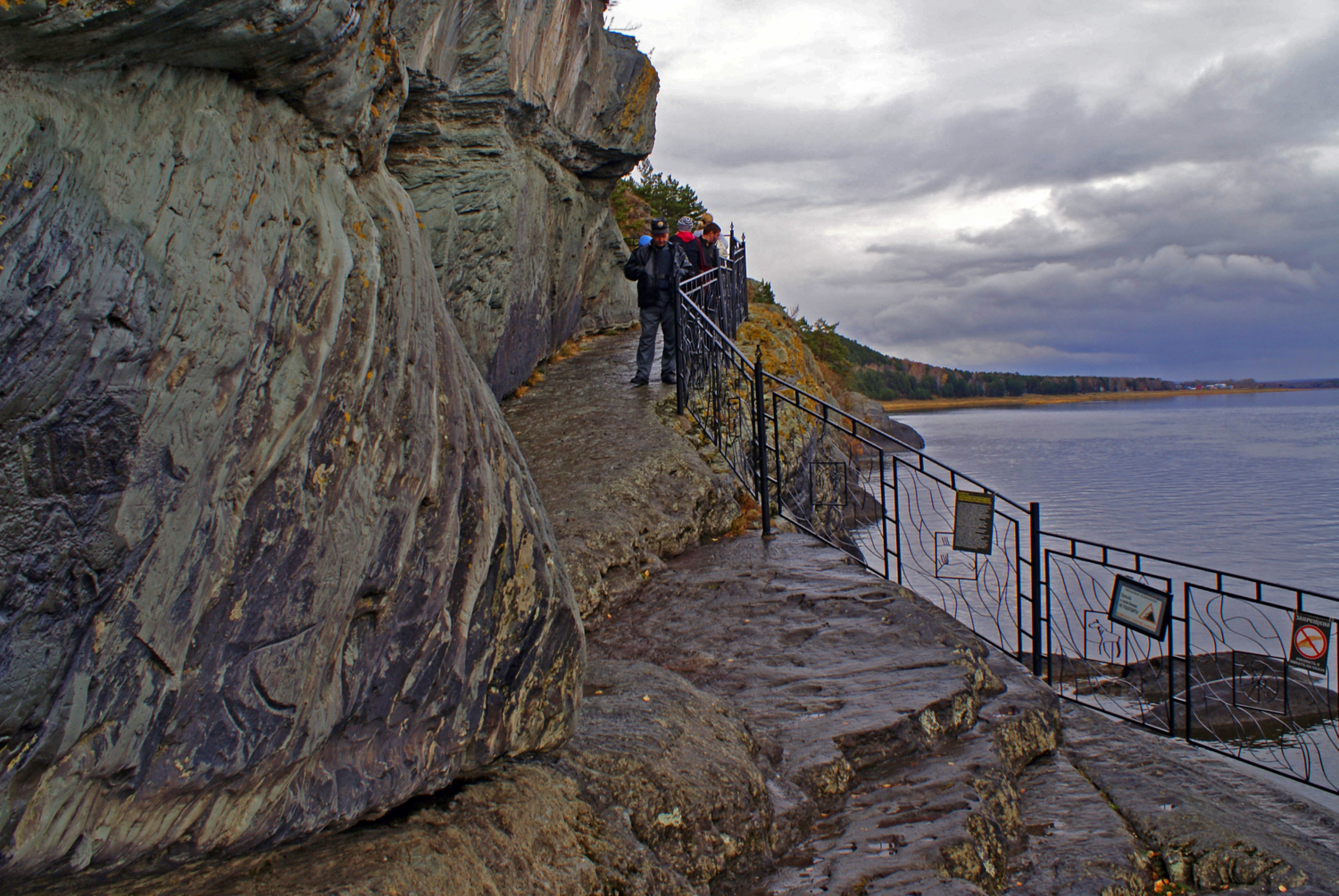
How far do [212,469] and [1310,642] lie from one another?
19.1ft

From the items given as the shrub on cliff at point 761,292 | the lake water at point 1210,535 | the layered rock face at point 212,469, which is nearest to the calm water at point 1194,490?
the lake water at point 1210,535

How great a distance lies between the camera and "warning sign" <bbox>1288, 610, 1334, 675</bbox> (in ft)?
15.3

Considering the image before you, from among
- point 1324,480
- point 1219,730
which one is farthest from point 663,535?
point 1324,480

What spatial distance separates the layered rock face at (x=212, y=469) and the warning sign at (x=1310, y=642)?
4.98 metres

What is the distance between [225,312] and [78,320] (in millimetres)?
275

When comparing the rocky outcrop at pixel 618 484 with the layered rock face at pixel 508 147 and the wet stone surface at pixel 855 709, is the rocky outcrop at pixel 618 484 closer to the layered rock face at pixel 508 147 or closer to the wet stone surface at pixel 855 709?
the wet stone surface at pixel 855 709

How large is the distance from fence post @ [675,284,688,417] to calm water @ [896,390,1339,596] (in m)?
11.9

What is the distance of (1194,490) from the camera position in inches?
875

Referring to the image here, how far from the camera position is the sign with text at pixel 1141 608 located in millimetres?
4789

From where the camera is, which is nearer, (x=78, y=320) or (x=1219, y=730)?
(x=78, y=320)

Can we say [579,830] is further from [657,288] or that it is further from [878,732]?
[657,288]

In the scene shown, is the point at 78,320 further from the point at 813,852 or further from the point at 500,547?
the point at 813,852

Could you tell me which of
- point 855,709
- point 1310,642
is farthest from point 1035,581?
point 855,709

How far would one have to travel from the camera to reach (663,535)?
6109mm
